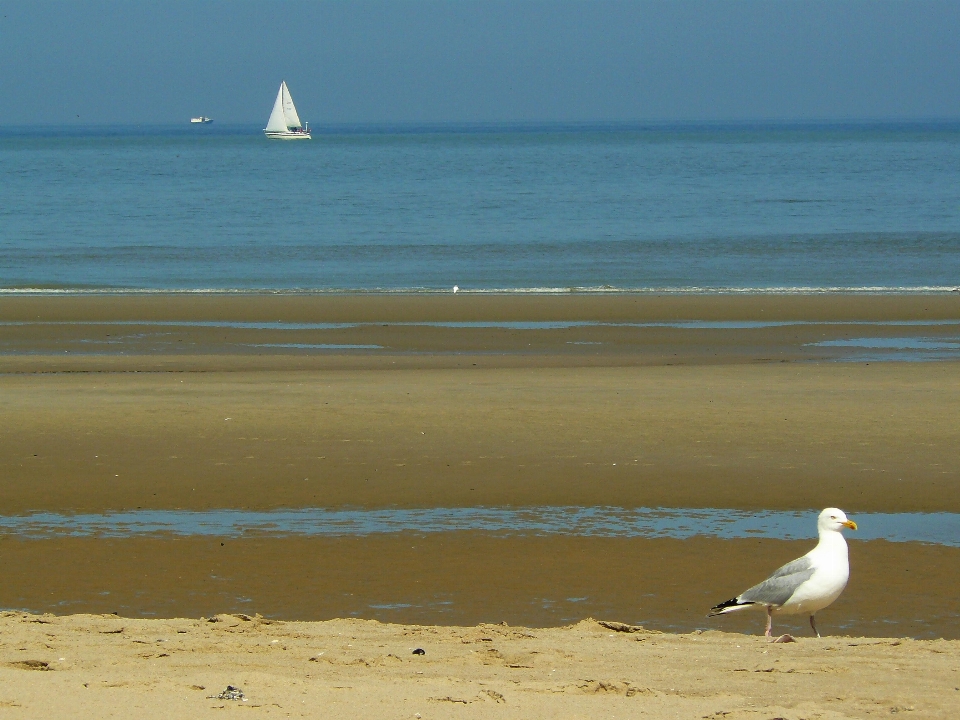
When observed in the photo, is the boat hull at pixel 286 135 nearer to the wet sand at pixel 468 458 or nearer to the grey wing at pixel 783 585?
the wet sand at pixel 468 458

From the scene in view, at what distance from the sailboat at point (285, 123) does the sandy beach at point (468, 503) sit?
132 metres

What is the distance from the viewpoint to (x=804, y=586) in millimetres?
5934

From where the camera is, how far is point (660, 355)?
1656 centimetres

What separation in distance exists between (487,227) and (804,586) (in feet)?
119

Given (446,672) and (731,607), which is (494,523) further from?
(446,672)

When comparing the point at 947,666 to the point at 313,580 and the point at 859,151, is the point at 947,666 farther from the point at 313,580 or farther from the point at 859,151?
the point at 859,151

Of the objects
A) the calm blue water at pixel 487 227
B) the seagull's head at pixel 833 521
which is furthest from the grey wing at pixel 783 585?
the calm blue water at pixel 487 227

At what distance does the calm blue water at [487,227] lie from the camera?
95.8 ft

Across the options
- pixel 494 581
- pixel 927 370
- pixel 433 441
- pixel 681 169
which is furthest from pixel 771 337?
pixel 681 169

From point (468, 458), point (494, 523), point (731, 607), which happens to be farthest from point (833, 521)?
point (468, 458)

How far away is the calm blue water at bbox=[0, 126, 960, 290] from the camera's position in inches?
1149

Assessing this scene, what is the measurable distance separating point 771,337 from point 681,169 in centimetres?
6047

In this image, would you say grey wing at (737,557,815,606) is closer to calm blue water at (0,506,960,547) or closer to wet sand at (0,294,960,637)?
wet sand at (0,294,960,637)

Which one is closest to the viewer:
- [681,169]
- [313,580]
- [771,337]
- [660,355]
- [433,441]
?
[313,580]
